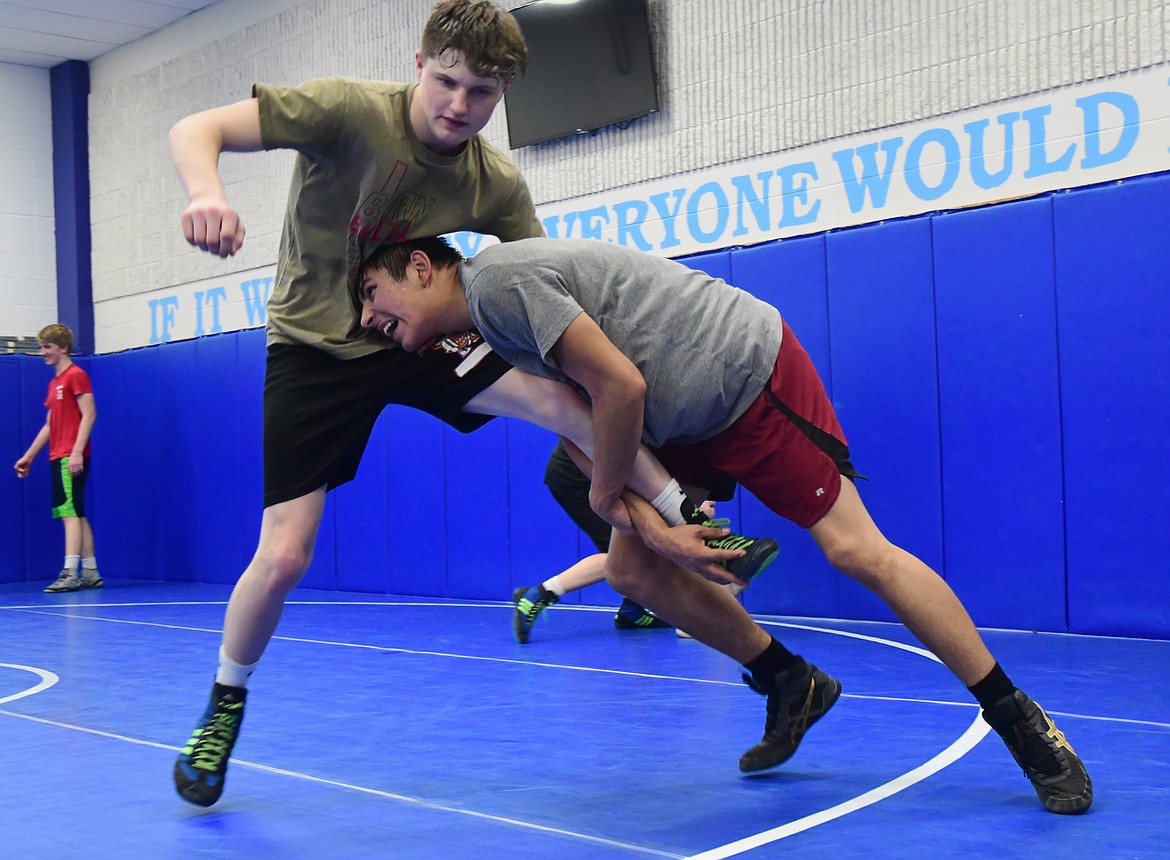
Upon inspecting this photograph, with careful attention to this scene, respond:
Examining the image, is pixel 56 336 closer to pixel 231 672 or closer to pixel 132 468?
pixel 132 468

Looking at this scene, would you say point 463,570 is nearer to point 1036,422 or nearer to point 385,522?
point 385,522

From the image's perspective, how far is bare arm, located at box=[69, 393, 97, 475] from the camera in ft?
28.6

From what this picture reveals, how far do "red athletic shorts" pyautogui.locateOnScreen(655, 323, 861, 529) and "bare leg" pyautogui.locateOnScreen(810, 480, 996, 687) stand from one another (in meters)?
0.06

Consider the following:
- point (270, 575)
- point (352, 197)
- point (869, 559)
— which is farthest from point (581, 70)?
point (869, 559)

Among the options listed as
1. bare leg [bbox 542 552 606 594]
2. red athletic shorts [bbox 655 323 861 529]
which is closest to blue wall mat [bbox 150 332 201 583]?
bare leg [bbox 542 552 606 594]

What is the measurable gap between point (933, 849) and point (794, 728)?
63cm

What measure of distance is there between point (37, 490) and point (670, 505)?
853cm

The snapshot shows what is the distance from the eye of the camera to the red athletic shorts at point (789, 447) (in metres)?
2.58

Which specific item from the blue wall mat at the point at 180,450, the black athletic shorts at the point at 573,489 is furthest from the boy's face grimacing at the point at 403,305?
the blue wall mat at the point at 180,450

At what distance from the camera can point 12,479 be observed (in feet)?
32.0

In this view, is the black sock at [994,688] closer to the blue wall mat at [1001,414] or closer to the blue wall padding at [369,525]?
the blue wall mat at [1001,414]

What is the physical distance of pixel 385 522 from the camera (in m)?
8.00

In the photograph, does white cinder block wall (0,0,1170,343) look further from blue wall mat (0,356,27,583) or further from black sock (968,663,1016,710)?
black sock (968,663,1016,710)

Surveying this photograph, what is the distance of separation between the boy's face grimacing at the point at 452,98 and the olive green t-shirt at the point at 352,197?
89 mm
